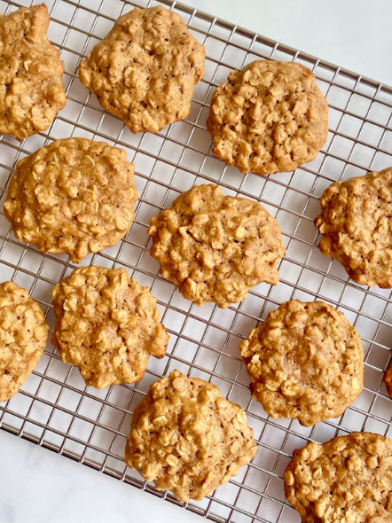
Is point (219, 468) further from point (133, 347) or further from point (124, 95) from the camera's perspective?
point (124, 95)

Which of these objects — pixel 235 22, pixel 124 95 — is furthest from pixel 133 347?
pixel 235 22

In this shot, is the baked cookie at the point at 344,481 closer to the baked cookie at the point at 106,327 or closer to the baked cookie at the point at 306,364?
the baked cookie at the point at 306,364

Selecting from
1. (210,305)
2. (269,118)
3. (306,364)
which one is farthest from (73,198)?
(306,364)

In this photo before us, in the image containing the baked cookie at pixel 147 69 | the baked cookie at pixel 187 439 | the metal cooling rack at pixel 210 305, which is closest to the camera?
the baked cookie at pixel 187 439

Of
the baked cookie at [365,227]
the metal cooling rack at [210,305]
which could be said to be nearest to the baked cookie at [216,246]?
the metal cooling rack at [210,305]

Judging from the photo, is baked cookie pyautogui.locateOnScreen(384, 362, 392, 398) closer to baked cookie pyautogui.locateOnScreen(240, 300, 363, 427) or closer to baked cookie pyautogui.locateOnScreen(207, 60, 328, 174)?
baked cookie pyautogui.locateOnScreen(240, 300, 363, 427)

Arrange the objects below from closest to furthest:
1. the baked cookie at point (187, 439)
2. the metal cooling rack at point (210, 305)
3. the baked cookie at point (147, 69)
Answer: the baked cookie at point (187, 439) < the baked cookie at point (147, 69) < the metal cooling rack at point (210, 305)
